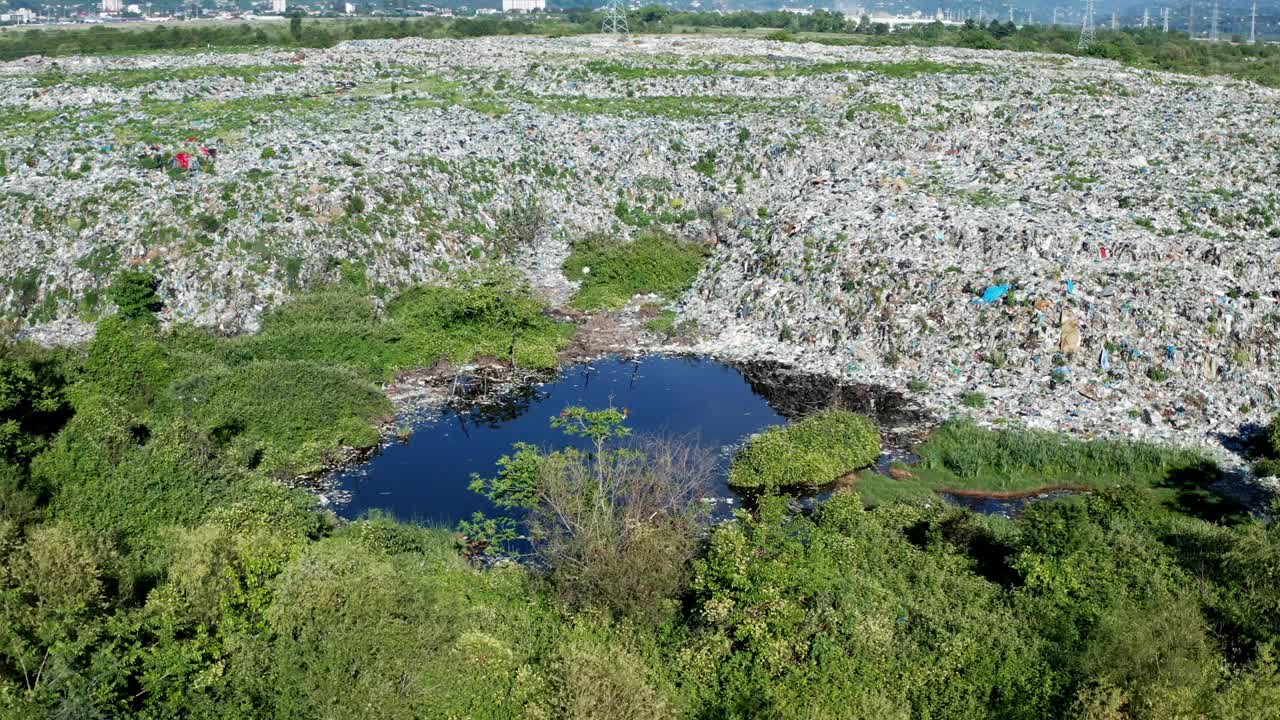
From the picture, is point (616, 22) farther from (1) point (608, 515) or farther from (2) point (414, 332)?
(1) point (608, 515)

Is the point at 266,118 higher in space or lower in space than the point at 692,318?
higher

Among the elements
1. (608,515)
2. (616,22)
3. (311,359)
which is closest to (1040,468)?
(608,515)

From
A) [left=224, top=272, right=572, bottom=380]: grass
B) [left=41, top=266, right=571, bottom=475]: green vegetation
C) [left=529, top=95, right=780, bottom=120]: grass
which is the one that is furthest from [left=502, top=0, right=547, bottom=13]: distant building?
[left=41, top=266, right=571, bottom=475]: green vegetation

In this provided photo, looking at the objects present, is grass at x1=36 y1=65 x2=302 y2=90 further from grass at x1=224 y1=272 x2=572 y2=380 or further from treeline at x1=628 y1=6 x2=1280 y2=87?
treeline at x1=628 y1=6 x2=1280 y2=87

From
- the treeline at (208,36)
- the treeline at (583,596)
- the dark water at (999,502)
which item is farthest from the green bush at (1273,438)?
the treeline at (208,36)

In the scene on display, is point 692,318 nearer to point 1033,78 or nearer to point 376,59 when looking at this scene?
point 1033,78

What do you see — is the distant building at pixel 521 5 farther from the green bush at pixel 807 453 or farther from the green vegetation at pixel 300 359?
the green bush at pixel 807 453

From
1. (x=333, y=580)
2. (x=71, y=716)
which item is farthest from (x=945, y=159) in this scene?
(x=71, y=716)
